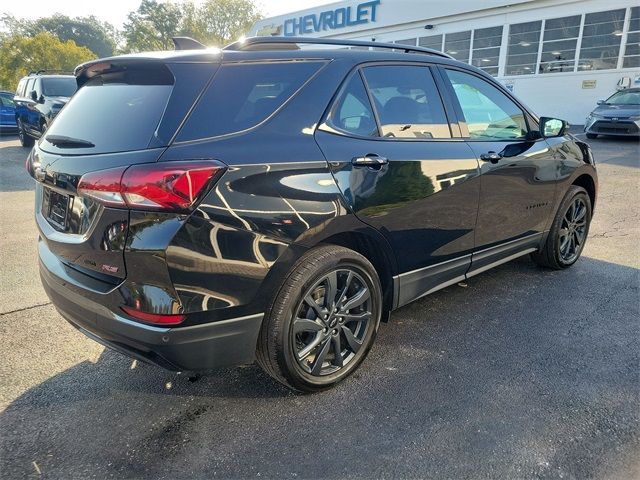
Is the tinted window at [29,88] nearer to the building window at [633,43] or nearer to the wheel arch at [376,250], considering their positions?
the wheel arch at [376,250]

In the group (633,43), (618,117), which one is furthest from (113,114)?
(633,43)

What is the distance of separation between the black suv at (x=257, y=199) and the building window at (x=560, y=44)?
17330 mm

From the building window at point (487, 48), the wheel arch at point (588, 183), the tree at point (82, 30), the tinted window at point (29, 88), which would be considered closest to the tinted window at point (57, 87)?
the tinted window at point (29, 88)

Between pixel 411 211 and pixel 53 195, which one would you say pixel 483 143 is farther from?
pixel 53 195

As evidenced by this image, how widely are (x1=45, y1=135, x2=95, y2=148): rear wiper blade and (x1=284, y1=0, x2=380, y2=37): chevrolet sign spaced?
944 inches

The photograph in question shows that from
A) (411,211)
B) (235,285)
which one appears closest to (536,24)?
(411,211)

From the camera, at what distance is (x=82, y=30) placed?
80938 mm

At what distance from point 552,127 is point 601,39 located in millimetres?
16076

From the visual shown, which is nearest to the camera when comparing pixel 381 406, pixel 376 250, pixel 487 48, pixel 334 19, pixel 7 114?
pixel 381 406

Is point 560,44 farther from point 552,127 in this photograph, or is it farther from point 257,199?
point 257,199

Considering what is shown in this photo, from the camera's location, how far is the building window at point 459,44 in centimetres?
2052

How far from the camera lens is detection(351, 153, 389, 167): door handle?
8.09 ft

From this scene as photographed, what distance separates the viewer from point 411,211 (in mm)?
2795

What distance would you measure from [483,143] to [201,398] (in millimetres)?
2470
